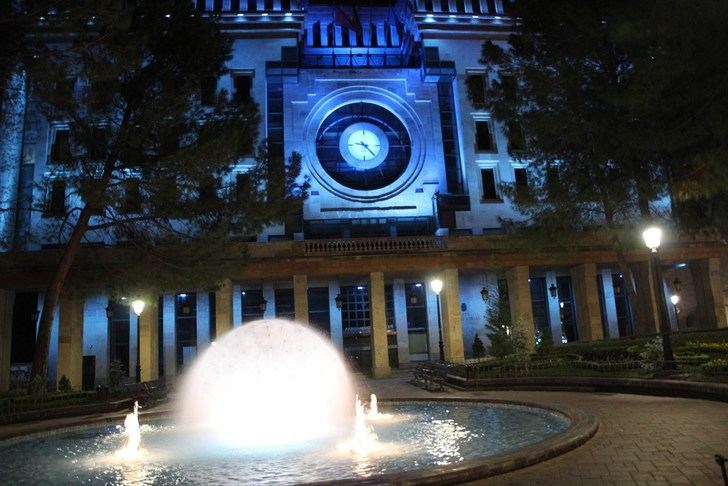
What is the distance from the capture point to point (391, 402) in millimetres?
17984

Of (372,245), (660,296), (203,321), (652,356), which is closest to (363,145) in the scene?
(372,245)

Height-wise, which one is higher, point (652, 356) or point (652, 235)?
point (652, 235)

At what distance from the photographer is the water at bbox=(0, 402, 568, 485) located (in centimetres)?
841

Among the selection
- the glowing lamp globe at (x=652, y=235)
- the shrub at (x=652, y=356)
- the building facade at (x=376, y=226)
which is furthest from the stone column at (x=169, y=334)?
the glowing lamp globe at (x=652, y=235)

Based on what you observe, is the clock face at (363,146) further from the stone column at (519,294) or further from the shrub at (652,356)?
the shrub at (652,356)

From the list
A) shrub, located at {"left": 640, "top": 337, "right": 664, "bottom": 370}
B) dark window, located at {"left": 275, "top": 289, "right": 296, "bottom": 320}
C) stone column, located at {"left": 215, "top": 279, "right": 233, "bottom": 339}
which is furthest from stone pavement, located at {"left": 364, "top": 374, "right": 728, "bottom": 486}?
dark window, located at {"left": 275, "top": 289, "right": 296, "bottom": 320}

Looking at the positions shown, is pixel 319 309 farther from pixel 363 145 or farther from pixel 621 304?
pixel 621 304

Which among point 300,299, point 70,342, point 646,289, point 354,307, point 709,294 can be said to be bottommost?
point 70,342

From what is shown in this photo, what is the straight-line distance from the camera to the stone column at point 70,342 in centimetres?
2764

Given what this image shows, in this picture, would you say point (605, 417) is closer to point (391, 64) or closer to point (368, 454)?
point (368, 454)

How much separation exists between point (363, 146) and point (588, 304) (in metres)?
16.6

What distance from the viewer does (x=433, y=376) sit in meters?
22.3

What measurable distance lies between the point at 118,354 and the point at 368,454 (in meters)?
28.2

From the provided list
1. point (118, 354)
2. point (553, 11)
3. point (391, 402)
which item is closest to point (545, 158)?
point (553, 11)
